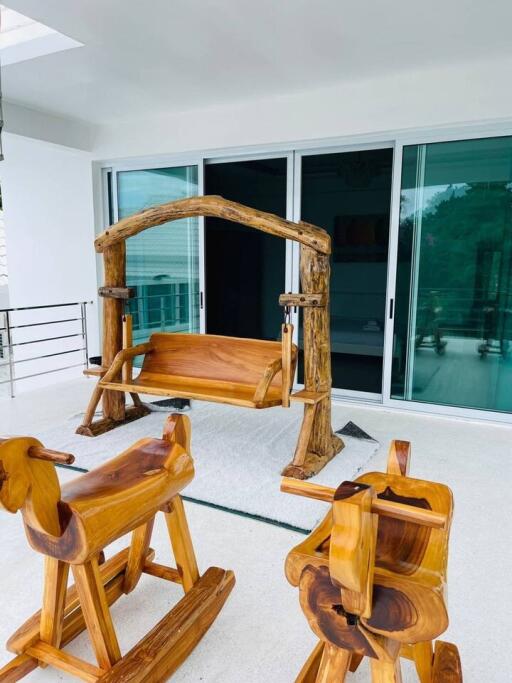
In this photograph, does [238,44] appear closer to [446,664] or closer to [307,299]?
[307,299]

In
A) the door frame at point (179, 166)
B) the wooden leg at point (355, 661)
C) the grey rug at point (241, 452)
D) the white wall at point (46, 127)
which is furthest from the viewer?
the door frame at point (179, 166)

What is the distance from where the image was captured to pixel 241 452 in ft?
10.1

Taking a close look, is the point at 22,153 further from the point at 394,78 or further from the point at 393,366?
the point at 393,366

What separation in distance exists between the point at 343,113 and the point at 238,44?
108cm

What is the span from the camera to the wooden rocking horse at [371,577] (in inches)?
34.0

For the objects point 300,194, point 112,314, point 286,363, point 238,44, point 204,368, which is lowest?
point 204,368

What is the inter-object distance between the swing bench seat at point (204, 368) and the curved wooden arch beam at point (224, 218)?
2.03 feet

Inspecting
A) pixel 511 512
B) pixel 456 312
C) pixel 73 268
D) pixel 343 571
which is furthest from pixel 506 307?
pixel 73 268

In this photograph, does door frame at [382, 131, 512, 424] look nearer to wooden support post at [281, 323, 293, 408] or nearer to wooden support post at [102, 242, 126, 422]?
wooden support post at [281, 323, 293, 408]

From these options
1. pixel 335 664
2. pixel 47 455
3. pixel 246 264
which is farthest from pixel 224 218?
pixel 246 264

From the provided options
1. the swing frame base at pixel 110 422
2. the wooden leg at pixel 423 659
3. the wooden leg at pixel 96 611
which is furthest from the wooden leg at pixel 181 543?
the swing frame base at pixel 110 422

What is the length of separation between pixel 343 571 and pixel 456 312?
323 centimetres

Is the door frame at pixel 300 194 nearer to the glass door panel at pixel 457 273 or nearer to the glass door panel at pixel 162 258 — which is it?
the glass door panel at pixel 457 273

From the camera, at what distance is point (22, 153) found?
5449 millimetres
